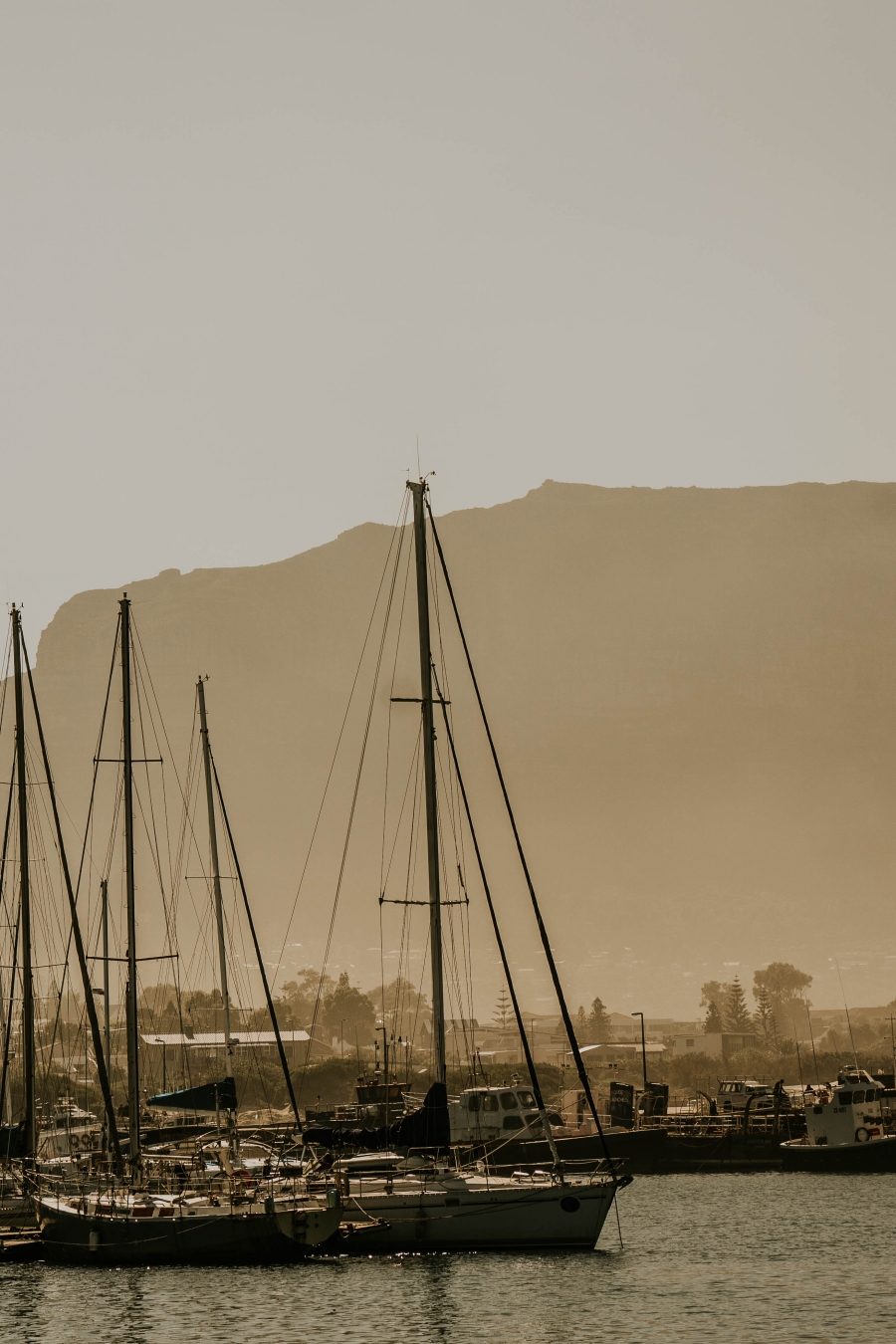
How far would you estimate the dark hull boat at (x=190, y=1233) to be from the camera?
43344mm

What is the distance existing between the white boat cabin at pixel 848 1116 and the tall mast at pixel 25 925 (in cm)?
4976

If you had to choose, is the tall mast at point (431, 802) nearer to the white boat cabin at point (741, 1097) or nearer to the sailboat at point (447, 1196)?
the sailboat at point (447, 1196)

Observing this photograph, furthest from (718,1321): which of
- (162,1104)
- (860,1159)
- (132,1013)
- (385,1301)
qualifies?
(860,1159)

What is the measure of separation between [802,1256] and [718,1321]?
1200cm

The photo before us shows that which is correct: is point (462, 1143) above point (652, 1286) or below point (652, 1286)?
above

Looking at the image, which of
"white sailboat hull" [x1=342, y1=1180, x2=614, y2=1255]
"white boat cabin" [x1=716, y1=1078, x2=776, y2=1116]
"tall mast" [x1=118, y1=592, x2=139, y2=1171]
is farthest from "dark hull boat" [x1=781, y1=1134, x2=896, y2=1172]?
"tall mast" [x1=118, y1=592, x2=139, y2=1171]

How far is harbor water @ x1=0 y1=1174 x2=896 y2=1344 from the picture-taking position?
128ft

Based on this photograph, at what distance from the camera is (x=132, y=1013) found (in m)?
46.0

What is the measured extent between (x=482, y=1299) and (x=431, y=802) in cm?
1335

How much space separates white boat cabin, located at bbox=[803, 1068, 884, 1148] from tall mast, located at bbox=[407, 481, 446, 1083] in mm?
46433

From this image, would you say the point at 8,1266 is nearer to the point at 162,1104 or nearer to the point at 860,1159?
the point at 162,1104

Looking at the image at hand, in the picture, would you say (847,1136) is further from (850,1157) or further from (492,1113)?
(492,1113)

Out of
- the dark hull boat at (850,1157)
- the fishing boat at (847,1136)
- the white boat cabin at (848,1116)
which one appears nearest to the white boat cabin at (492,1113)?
the dark hull boat at (850,1157)

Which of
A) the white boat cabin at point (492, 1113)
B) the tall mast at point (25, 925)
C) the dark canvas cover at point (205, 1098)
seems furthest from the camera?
the white boat cabin at point (492, 1113)
